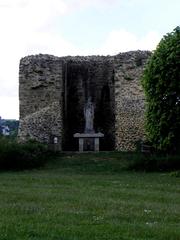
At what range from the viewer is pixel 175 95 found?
62.1ft

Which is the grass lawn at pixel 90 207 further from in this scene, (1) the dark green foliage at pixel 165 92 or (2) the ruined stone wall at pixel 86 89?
(2) the ruined stone wall at pixel 86 89

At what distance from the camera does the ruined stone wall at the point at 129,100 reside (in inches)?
1079

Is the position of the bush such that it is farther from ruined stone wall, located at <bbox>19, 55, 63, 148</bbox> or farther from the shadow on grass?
ruined stone wall, located at <bbox>19, 55, 63, 148</bbox>

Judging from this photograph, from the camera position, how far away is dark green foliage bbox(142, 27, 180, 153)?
18781 mm

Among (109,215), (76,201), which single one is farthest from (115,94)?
(109,215)

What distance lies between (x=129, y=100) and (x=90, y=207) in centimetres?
1782

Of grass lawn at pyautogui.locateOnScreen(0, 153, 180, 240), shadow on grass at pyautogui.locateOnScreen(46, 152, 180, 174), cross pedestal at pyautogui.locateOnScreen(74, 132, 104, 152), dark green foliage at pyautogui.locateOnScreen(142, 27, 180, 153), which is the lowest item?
grass lawn at pyautogui.locateOnScreen(0, 153, 180, 240)

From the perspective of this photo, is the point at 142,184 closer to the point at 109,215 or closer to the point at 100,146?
the point at 109,215

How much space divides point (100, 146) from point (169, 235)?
70.9 feet

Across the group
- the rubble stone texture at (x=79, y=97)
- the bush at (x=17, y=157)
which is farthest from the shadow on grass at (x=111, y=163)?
the rubble stone texture at (x=79, y=97)

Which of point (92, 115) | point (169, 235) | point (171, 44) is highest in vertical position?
point (171, 44)

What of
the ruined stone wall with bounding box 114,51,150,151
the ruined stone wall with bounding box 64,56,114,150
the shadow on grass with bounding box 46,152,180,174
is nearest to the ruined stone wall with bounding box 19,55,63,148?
the ruined stone wall with bounding box 64,56,114,150

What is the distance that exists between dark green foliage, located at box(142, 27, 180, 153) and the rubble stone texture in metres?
7.74

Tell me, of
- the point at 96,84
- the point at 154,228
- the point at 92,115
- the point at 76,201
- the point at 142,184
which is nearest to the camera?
the point at 154,228
